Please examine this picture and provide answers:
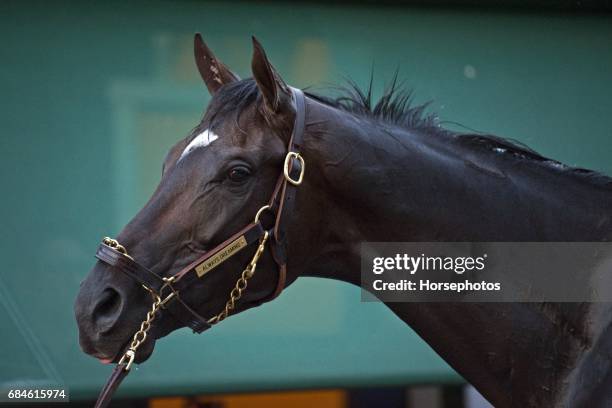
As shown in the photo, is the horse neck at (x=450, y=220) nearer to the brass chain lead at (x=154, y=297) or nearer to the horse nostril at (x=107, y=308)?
the brass chain lead at (x=154, y=297)

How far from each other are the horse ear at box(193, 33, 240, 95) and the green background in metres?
1.49

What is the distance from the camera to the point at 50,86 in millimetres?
3695

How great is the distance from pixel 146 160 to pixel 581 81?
93.1 inches

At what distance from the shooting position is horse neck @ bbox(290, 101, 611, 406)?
1986 mm

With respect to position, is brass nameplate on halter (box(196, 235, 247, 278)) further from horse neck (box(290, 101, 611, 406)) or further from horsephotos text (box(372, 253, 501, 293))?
horsephotos text (box(372, 253, 501, 293))

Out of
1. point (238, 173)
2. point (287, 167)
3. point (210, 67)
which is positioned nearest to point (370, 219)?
point (287, 167)

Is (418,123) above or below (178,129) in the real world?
below

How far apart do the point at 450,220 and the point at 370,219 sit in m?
0.21

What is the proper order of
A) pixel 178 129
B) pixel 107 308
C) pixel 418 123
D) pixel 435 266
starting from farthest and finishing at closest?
pixel 178 129 → pixel 418 123 → pixel 435 266 → pixel 107 308

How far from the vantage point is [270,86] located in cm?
198

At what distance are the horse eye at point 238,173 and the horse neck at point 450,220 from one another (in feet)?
0.52

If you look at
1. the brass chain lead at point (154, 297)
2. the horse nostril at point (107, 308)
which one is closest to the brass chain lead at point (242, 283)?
the brass chain lead at point (154, 297)

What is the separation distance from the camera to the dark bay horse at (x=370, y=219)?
75.5 inches

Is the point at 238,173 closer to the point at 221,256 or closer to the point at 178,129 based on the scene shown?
the point at 221,256
